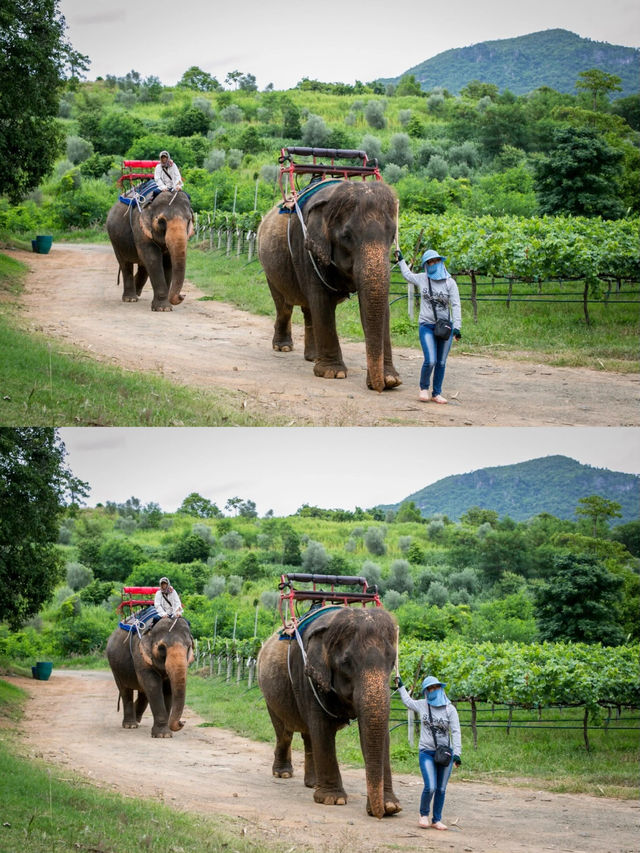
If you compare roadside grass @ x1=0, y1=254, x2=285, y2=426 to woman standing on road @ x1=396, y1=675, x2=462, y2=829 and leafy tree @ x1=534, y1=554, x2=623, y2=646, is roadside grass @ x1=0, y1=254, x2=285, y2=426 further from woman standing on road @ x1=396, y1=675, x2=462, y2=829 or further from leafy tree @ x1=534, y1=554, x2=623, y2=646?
leafy tree @ x1=534, y1=554, x2=623, y2=646

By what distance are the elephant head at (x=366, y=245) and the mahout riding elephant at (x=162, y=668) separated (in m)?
5.15

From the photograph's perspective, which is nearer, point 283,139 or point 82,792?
point 82,792

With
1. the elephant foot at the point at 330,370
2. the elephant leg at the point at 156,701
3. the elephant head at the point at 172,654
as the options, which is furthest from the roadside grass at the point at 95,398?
the elephant leg at the point at 156,701

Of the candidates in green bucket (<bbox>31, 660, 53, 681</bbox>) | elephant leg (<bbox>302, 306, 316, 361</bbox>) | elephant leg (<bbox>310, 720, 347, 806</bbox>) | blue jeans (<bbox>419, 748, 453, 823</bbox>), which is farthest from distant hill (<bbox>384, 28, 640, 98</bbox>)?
blue jeans (<bbox>419, 748, 453, 823</bbox>)

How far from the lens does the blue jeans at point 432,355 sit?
10.8 m

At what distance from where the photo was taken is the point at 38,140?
1736 cm

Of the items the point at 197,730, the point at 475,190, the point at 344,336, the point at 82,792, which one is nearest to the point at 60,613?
the point at 197,730

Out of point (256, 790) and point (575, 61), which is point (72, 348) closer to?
point (256, 790)

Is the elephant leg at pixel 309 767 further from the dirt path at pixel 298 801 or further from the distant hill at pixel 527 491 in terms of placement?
the distant hill at pixel 527 491

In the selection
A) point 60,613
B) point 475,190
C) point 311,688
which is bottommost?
point 60,613

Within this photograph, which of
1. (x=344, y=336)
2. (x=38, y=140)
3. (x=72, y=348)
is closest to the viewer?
(x=72, y=348)

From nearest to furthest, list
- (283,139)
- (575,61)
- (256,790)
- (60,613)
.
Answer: (256,790) → (283,139) → (575,61) → (60,613)

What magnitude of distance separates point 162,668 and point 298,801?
4.50 meters

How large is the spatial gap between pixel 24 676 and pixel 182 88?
1046 cm
